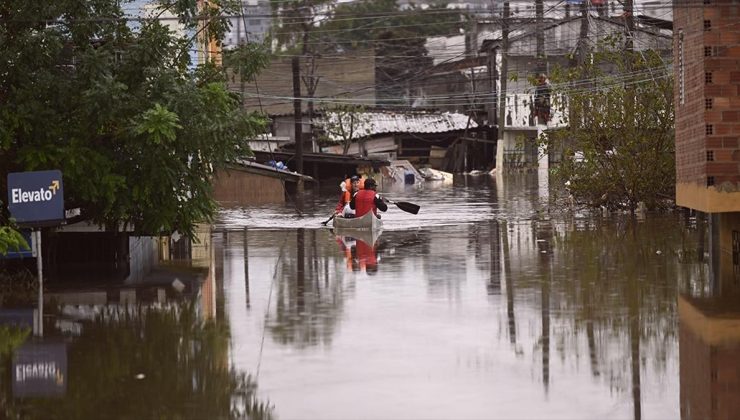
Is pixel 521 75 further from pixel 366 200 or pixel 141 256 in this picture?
pixel 141 256

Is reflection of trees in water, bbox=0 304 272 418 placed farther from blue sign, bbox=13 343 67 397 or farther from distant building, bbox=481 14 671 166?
distant building, bbox=481 14 671 166

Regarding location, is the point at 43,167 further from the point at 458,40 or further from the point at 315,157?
the point at 458,40

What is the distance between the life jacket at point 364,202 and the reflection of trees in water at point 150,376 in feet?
45.4

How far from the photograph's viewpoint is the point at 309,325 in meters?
14.9

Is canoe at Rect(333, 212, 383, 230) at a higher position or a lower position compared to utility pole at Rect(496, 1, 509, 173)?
lower

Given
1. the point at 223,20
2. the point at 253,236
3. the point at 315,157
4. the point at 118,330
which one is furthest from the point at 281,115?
the point at 118,330

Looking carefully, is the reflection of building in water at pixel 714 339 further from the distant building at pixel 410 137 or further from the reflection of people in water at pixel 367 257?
the distant building at pixel 410 137

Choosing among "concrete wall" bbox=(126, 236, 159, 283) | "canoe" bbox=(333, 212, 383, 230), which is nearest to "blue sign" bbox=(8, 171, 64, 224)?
"concrete wall" bbox=(126, 236, 159, 283)

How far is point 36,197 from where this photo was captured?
18109 mm

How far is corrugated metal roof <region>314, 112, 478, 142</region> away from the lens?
75625 millimetres

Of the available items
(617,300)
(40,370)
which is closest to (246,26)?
(617,300)

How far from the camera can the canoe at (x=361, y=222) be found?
29359 mm

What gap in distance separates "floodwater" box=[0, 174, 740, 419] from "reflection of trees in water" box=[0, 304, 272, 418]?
26mm

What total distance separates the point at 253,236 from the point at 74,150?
33.5 ft
